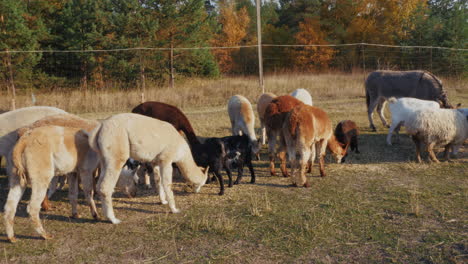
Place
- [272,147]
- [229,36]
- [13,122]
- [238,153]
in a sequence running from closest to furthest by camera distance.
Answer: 1. [13,122]
2. [238,153]
3. [272,147]
4. [229,36]

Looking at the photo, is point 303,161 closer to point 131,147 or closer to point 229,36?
point 131,147

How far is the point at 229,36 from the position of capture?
31484mm

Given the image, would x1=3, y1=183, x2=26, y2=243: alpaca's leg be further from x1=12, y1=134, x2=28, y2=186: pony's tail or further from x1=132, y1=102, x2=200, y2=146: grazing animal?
x1=132, y1=102, x2=200, y2=146: grazing animal

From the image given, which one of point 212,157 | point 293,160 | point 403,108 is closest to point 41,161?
point 212,157

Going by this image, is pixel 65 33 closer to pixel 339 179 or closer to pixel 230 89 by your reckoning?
pixel 230 89

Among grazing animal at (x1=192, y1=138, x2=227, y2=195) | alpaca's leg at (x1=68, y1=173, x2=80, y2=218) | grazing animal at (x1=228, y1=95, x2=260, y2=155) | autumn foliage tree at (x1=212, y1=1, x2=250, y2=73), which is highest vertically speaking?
autumn foliage tree at (x1=212, y1=1, x2=250, y2=73)

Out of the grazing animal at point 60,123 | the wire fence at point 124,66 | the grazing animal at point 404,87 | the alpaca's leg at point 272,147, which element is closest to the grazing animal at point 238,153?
the alpaca's leg at point 272,147

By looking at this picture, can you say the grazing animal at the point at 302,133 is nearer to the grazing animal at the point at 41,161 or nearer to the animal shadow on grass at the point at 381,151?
the animal shadow on grass at the point at 381,151

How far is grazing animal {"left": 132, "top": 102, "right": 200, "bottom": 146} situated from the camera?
21.6 ft

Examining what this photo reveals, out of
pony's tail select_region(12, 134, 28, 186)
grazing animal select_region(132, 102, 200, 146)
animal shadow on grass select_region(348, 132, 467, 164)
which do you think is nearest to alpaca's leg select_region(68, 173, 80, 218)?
pony's tail select_region(12, 134, 28, 186)

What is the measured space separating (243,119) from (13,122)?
402 centimetres

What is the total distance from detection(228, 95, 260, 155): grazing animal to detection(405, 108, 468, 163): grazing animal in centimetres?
291

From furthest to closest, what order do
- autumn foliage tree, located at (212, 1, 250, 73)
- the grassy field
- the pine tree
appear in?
autumn foliage tree, located at (212, 1, 250, 73), the pine tree, the grassy field

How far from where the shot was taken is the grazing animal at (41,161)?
4.00m
